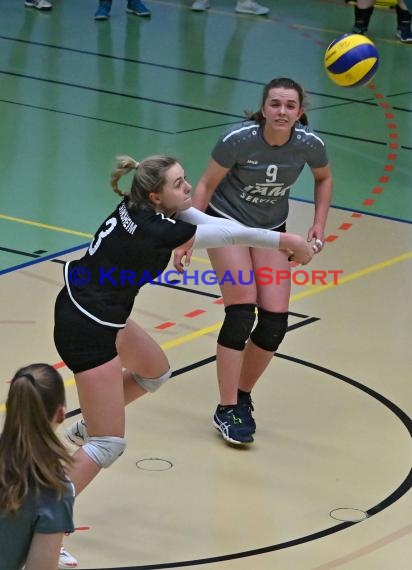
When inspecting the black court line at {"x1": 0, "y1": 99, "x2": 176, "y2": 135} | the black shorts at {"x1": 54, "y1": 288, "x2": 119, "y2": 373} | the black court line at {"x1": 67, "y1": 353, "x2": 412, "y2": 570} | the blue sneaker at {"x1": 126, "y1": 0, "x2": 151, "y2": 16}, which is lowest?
the black court line at {"x1": 67, "y1": 353, "x2": 412, "y2": 570}

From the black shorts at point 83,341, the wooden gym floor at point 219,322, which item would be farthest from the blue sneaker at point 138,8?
the black shorts at point 83,341

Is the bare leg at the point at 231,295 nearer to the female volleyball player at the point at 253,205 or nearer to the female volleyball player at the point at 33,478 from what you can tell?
the female volleyball player at the point at 253,205

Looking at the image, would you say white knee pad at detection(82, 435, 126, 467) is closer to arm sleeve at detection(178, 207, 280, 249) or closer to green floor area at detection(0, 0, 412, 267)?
arm sleeve at detection(178, 207, 280, 249)

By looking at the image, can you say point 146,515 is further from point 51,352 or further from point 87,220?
point 87,220

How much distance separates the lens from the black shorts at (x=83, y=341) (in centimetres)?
460

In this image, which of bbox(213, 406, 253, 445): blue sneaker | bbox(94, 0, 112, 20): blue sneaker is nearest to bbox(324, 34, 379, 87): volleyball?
bbox(213, 406, 253, 445): blue sneaker

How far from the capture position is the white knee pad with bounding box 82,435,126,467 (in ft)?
15.0

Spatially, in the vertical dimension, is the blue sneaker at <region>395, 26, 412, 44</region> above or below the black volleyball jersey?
below

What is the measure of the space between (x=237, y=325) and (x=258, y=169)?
2.36 ft

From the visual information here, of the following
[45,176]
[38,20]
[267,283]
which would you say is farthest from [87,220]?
[38,20]

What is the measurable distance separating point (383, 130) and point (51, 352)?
613 cm

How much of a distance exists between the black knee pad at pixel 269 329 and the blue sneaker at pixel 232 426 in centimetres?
33

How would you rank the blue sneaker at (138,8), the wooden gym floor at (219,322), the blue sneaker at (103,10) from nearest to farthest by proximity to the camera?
1. the wooden gym floor at (219,322)
2. the blue sneaker at (103,10)
3. the blue sneaker at (138,8)

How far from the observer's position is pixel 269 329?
5.75 metres
